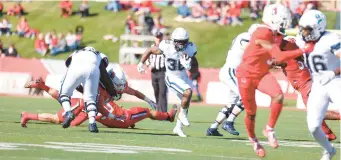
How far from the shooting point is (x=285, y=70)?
15.3 metres

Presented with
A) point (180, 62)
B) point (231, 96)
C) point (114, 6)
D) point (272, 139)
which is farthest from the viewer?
point (114, 6)

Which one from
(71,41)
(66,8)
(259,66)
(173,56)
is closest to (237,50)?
(173,56)

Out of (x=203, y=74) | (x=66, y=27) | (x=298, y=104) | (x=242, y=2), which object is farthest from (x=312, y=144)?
(x=66, y=27)

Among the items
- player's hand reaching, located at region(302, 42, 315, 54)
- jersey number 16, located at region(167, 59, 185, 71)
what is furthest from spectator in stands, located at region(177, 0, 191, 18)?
player's hand reaching, located at region(302, 42, 315, 54)

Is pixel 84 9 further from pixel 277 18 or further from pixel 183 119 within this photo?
pixel 277 18

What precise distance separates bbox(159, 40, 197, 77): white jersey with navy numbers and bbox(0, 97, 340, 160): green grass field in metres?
0.98

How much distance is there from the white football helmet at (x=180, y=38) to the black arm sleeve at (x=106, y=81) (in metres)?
1.26

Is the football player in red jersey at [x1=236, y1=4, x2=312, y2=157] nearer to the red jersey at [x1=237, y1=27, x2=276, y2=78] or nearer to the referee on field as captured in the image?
the red jersey at [x1=237, y1=27, x2=276, y2=78]

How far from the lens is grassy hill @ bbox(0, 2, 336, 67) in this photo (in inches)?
1347

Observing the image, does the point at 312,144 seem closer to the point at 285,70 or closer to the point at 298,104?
the point at 285,70

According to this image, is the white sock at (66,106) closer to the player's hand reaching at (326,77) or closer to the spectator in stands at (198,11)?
the player's hand reaching at (326,77)

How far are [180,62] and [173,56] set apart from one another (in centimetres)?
20

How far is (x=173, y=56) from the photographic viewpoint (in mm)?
15711

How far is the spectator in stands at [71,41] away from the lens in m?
36.0
